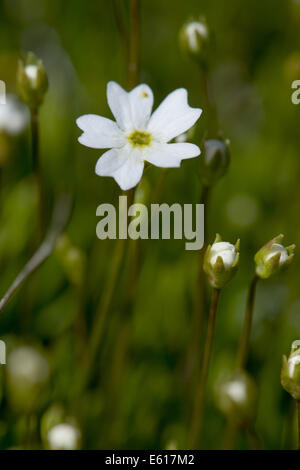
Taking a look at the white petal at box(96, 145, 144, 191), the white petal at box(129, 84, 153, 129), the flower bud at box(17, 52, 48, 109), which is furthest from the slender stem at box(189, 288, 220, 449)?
the flower bud at box(17, 52, 48, 109)

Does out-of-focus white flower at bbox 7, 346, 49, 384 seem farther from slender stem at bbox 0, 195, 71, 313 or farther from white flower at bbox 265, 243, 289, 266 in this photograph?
white flower at bbox 265, 243, 289, 266

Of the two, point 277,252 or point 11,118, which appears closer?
point 277,252

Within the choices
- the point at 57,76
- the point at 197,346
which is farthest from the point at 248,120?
the point at 197,346

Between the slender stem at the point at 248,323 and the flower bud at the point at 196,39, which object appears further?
the flower bud at the point at 196,39

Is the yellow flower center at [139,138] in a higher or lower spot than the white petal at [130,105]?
lower

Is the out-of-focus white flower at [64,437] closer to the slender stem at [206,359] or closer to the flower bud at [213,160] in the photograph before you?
the slender stem at [206,359]

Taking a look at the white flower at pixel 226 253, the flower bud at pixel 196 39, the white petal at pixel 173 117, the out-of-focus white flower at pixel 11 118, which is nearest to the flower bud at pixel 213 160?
the white petal at pixel 173 117

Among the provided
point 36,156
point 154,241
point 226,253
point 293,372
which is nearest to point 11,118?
point 36,156

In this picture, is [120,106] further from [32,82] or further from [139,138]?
[32,82]
